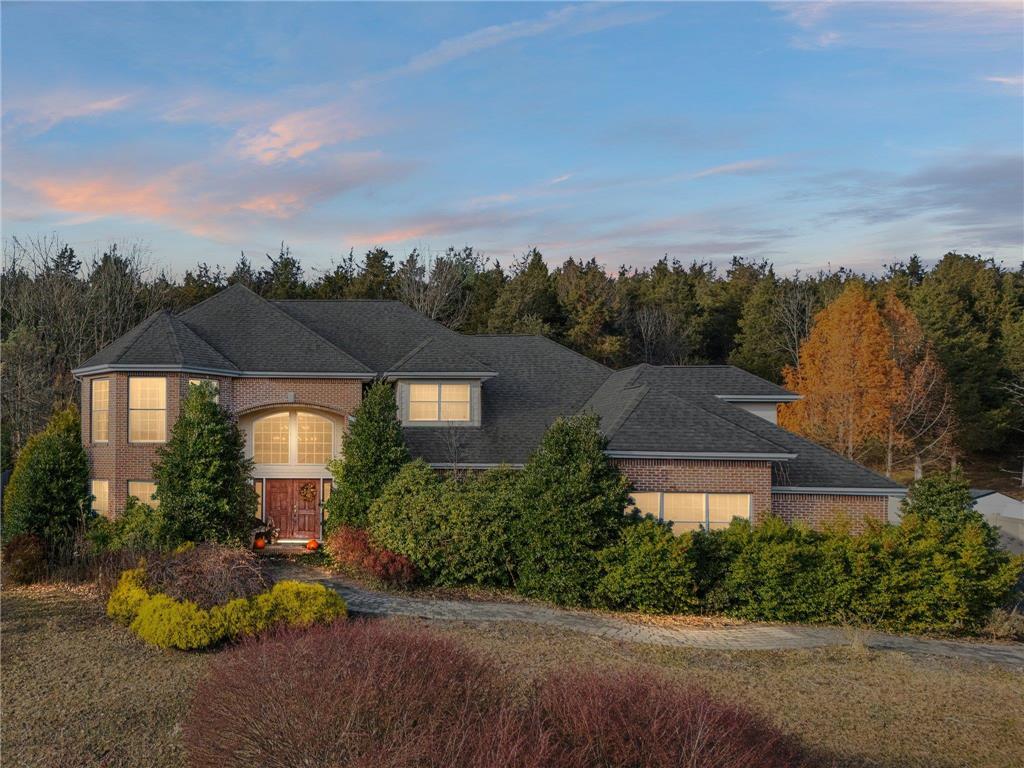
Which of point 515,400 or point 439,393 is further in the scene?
point 515,400

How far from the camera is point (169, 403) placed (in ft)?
72.3

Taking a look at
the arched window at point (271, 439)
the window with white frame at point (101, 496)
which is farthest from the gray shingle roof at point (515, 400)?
the window with white frame at point (101, 496)

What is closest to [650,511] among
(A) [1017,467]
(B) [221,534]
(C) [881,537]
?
(C) [881,537]

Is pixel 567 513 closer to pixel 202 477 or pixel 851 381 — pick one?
pixel 202 477

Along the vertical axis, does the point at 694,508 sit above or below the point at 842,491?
below

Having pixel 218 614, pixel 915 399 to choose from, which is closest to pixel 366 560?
pixel 218 614

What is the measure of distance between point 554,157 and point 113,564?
534 inches

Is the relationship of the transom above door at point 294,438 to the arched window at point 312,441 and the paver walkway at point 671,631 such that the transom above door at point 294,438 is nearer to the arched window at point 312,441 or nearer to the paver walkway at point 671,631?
the arched window at point 312,441

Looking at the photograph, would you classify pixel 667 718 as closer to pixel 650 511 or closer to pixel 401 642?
pixel 401 642

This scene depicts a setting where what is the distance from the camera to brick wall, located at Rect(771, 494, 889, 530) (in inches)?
783

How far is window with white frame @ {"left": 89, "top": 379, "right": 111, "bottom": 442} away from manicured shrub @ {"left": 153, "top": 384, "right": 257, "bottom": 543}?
2729 millimetres

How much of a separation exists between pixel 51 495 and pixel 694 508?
54.5ft

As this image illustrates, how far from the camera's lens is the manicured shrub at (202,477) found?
65.4 ft

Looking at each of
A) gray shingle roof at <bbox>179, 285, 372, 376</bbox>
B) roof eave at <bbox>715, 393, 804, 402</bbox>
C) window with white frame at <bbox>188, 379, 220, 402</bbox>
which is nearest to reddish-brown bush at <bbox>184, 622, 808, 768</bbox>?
window with white frame at <bbox>188, 379, 220, 402</bbox>
